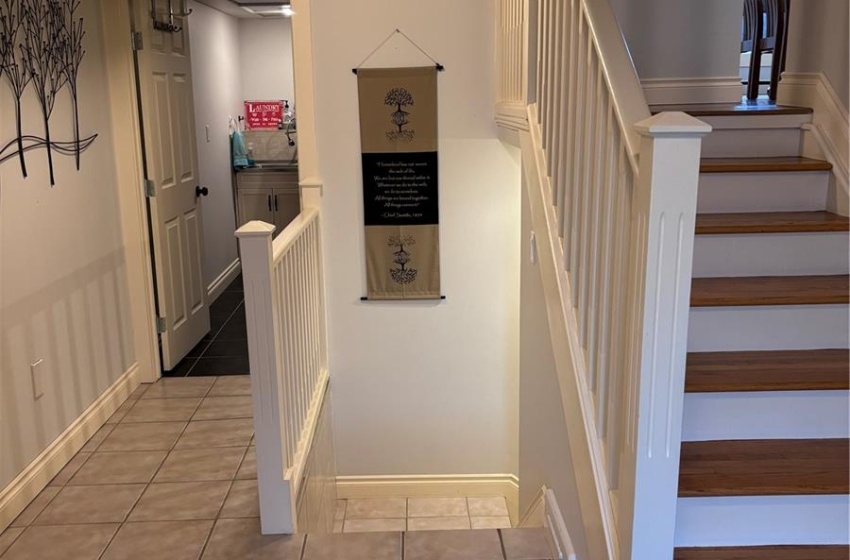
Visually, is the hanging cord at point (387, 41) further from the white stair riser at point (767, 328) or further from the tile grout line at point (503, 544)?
the tile grout line at point (503, 544)

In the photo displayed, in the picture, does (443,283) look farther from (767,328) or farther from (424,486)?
(767,328)

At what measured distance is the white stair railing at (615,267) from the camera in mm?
1470

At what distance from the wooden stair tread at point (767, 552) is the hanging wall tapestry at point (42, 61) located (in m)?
2.63

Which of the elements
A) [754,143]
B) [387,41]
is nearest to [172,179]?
[387,41]

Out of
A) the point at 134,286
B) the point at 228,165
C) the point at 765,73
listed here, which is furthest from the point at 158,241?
the point at 765,73

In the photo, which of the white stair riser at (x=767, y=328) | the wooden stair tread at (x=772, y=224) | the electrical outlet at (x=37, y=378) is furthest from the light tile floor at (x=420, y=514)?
the wooden stair tread at (x=772, y=224)

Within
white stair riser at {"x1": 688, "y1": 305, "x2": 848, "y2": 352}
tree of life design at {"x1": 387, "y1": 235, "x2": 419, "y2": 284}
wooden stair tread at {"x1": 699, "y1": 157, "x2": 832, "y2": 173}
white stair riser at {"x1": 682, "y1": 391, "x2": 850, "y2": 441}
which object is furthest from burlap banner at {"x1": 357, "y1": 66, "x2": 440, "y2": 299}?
white stair riser at {"x1": 682, "y1": 391, "x2": 850, "y2": 441}

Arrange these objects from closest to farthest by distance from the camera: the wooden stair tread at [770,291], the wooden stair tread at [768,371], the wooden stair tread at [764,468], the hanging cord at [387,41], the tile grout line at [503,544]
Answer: the wooden stair tread at [764,468], the wooden stair tread at [768,371], the wooden stair tread at [770,291], the tile grout line at [503,544], the hanging cord at [387,41]

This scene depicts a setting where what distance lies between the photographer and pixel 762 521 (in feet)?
5.97

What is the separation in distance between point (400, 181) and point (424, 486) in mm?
1729

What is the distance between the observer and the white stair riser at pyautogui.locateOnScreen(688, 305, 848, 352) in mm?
2111

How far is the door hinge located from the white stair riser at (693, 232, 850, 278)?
3021 mm

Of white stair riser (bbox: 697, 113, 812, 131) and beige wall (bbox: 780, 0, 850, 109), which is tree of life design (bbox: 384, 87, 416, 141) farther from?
beige wall (bbox: 780, 0, 850, 109)

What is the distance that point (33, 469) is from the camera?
286cm
